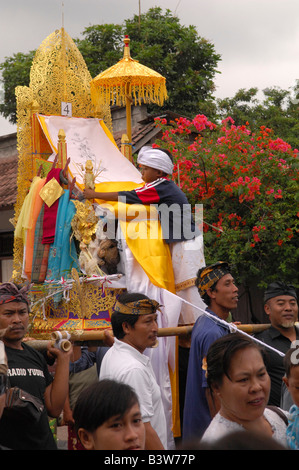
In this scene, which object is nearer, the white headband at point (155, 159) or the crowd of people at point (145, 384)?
the crowd of people at point (145, 384)

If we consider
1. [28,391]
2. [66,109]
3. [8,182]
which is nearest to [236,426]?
[28,391]

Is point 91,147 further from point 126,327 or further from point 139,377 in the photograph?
point 139,377

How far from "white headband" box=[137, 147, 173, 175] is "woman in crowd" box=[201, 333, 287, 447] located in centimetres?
284

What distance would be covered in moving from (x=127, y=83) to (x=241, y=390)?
5201 millimetres

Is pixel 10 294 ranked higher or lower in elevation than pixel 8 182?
lower

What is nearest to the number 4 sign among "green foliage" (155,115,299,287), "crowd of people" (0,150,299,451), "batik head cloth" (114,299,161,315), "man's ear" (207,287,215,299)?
"green foliage" (155,115,299,287)

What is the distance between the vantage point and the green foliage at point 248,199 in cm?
911

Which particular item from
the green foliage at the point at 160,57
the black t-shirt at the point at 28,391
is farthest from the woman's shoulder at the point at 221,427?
the green foliage at the point at 160,57

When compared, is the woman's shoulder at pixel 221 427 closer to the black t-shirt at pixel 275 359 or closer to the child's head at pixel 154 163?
the black t-shirt at pixel 275 359

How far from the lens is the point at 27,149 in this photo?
667cm

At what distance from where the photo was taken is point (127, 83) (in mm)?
7387

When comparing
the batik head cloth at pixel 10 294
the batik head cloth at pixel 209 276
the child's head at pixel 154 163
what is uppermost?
the child's head at pixel 154 163

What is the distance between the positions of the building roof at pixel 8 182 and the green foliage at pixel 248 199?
Answer: 3.23m

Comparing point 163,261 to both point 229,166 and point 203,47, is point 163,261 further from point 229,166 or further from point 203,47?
point 203,47
